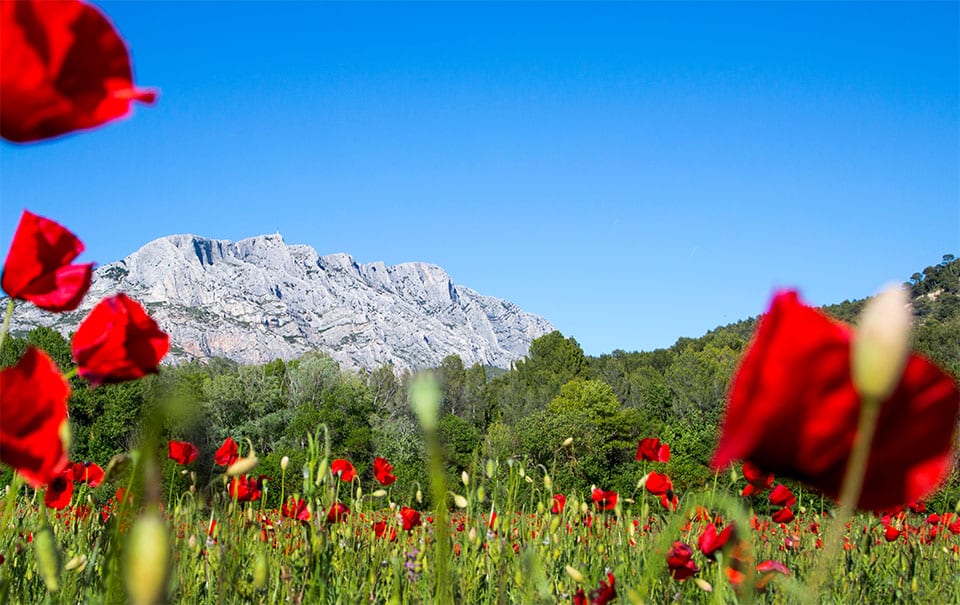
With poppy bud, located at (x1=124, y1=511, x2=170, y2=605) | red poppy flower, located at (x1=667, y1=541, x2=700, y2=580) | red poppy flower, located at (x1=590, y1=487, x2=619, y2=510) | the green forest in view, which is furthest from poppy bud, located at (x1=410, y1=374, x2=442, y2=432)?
the green forest

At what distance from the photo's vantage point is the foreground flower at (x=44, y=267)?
49.2 inches

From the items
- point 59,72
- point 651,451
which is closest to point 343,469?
point 651,451

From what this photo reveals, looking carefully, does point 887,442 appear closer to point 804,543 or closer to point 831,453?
point 831,453

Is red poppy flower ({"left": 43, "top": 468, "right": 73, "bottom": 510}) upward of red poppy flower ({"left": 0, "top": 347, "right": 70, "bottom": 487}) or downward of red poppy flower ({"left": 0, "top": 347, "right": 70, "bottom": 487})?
downward

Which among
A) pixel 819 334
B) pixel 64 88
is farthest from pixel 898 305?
pixel 64 88

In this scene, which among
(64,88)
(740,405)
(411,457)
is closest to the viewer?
(740,405)

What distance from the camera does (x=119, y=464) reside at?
1435mm

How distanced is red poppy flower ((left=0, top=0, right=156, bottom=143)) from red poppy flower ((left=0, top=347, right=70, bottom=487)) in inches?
10.2

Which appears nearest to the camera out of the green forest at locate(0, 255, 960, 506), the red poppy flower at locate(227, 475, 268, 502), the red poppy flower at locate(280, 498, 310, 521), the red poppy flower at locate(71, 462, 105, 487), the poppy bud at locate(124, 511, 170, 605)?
the poppy bud at locate(124, 511, 170, 605)

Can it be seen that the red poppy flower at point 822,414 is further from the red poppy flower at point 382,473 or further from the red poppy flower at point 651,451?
the red poppy flower at point 382,473

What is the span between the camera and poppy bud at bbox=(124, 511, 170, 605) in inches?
18.5

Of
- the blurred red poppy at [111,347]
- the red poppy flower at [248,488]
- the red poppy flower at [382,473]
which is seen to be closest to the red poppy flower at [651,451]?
the red poppy flower at [382,473]

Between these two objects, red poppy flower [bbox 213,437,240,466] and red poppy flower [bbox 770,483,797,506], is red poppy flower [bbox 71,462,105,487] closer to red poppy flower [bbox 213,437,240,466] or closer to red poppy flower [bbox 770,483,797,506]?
red poppy flower [bbox 213,437,240,466]

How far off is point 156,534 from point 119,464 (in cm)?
105
